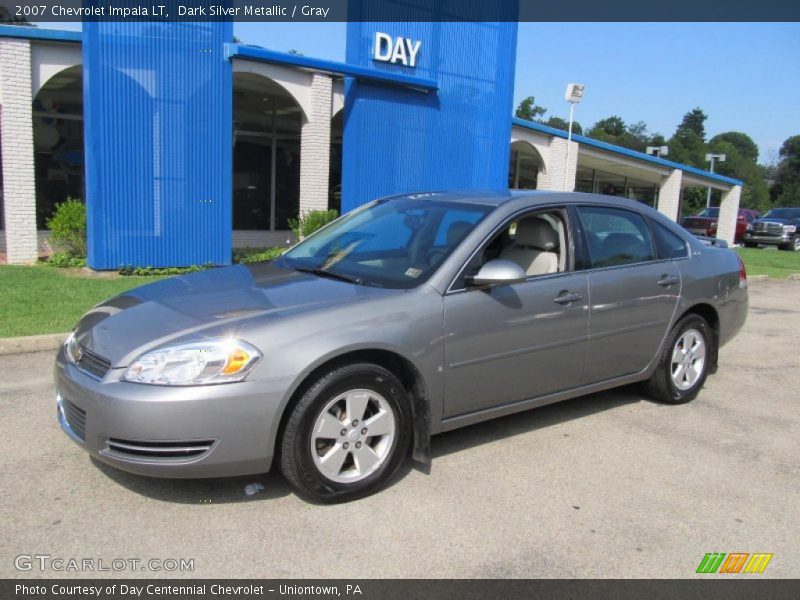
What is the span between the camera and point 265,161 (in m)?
18.0

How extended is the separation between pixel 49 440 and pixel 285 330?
195 centimetres

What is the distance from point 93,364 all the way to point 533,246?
285 cm

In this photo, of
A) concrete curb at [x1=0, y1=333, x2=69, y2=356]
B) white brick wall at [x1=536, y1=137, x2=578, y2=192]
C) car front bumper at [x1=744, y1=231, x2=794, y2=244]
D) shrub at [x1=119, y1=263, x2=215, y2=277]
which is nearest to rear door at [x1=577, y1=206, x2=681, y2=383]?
concrete curb at [x1=0, y1=333, x2=69, y2=356]

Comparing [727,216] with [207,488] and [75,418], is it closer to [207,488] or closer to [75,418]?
[207,488]

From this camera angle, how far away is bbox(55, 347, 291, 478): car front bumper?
3146 mm

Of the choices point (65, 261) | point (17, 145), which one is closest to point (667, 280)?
point (65, 261)

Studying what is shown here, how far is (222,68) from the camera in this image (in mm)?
11109

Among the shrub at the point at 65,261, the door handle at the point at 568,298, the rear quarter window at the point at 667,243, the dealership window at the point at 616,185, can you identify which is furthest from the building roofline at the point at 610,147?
the door handle at the point at 568,298

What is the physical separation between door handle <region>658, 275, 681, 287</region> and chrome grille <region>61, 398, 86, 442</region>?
3.93 m

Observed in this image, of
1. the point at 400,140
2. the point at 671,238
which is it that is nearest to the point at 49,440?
the point at 671,238

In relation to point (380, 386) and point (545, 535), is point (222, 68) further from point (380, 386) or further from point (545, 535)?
point (545, 535)

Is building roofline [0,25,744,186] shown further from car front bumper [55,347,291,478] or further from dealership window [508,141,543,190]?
dealership window [508,141,543,190]

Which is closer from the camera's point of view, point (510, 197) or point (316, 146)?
point (510, 197)

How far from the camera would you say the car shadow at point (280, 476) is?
3.57m
